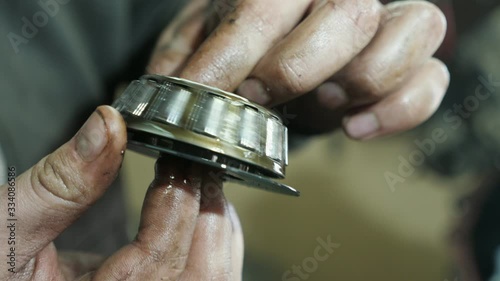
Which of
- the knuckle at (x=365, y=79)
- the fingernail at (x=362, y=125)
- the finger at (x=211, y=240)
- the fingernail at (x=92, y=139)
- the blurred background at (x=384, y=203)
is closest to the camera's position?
the fingernail at (x=92, y=139)

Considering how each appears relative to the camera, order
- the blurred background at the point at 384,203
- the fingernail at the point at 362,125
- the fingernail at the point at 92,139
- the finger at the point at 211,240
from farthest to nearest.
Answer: the blurred background at the point at 384,203 < the fingernail at the point at 362,125 < the finger at the point at 211,240 < the fingernail at the point at 92,139

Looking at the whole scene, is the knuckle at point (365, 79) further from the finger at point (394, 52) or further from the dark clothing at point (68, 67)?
the dark clothing at point (68, 67)

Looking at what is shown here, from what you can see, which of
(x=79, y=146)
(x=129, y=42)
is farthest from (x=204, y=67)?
(x=129, y=42)

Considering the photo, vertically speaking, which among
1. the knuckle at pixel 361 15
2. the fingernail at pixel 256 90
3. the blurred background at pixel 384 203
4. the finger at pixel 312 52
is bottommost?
the fingernail at pixel 256 90

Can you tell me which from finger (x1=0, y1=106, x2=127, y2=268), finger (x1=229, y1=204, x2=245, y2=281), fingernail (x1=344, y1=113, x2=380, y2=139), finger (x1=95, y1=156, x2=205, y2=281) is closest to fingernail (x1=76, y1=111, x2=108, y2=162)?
finger (x1=0, y1=106, x2=127, y2=268)

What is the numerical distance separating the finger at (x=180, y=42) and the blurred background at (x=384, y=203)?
0.75m

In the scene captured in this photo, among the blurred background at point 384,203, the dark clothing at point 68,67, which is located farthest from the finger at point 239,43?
the blurred background at point 384,203

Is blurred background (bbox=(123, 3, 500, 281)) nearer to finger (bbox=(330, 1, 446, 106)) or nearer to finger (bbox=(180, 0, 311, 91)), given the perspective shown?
finger (bbox=(330, 1, 446, 106))

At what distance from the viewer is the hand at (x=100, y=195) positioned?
483 mm

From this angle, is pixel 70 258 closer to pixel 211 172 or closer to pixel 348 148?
pixel 211 172

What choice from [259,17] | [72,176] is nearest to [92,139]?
[72,176]

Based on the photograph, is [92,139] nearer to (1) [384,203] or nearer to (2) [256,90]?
(2) [256,90]

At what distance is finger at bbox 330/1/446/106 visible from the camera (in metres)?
0.76

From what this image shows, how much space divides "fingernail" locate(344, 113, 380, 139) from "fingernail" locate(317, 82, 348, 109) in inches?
1.9
